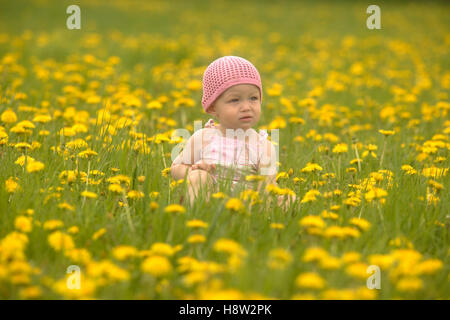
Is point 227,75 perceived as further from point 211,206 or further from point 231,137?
point 211,206

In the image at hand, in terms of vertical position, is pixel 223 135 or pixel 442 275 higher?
pixel 223 135

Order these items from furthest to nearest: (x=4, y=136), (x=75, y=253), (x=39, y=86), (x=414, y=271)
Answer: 1. (x=39, y=86)
2. (x=4, y=136)
3. (x=75, y=253)
4. (x=414, y=271)

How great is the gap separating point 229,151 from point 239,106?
24 centimetres

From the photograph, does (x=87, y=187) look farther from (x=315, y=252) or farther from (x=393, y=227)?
(x=393, y=227)

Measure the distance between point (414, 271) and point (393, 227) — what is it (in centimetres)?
74

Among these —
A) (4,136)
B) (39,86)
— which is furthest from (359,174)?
(39,86)

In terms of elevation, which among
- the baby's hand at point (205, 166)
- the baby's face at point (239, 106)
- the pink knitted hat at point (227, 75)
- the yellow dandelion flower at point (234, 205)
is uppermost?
the pink knitted hat at point (227, 75)

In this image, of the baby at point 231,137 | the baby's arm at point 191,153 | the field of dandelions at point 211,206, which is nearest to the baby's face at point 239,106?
the baby at point 231,137

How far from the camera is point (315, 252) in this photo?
1611mm

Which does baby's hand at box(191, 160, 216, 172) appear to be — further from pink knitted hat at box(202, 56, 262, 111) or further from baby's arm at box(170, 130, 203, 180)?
pink knitted hat at box(202, 56, 262, 111)

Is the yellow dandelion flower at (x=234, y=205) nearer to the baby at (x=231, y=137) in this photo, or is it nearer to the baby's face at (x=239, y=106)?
the baby at (x=231, y=137)

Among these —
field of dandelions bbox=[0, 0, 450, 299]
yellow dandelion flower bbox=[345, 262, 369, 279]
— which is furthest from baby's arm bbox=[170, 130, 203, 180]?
yellow dandelion flower bbox=[345, 262, 369, 279]

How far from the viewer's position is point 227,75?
8.78 ft

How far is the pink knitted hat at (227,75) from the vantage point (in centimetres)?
267
